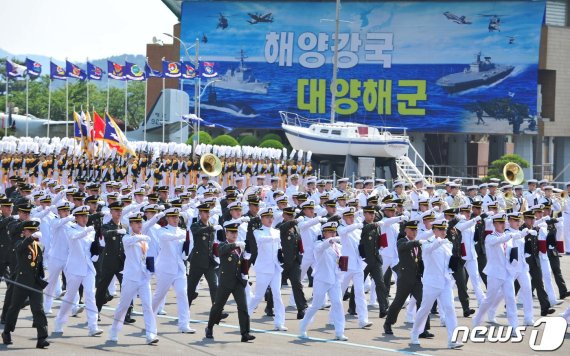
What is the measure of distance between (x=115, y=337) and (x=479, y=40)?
5619cm

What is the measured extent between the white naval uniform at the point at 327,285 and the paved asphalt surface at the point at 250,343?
29 centimetres

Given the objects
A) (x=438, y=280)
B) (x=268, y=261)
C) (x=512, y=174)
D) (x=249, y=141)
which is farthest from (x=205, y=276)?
(x=249, y=141)

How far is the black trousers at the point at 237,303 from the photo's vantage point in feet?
52.7

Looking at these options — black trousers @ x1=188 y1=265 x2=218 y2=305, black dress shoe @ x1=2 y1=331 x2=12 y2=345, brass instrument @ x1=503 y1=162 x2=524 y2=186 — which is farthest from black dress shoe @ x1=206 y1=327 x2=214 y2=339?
brass instrument @ x1=503 y1=162 x2=524 y2=186

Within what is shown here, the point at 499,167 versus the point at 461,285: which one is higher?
the point at 499,167

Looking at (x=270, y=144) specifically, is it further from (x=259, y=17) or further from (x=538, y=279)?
(x=538, y=279)

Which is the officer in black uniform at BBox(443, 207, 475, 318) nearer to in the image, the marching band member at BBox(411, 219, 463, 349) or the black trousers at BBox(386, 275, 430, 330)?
the black trousers at BBox(386, 275, 430, 330)

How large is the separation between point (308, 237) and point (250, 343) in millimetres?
4788

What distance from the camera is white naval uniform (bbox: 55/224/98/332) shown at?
16.5 meters

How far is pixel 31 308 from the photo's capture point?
15.4 metres

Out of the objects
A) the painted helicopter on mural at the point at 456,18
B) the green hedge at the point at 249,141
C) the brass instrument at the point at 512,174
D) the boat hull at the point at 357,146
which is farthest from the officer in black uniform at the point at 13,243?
the painted helicopter on mural at the point at 456,18

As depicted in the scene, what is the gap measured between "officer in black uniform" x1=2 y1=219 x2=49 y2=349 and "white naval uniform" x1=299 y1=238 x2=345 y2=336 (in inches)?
147

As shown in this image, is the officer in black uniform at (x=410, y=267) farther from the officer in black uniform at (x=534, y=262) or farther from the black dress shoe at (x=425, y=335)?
the officer in black uniform at (x=534, y=262)

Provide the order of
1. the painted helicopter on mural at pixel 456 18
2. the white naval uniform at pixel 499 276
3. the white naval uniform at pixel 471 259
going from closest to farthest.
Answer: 1. the white naval uniform at pixel 499 276
2. the white naval uniform at pixel 471 259
3. the painted helicopter on mural at pixel 456 18
